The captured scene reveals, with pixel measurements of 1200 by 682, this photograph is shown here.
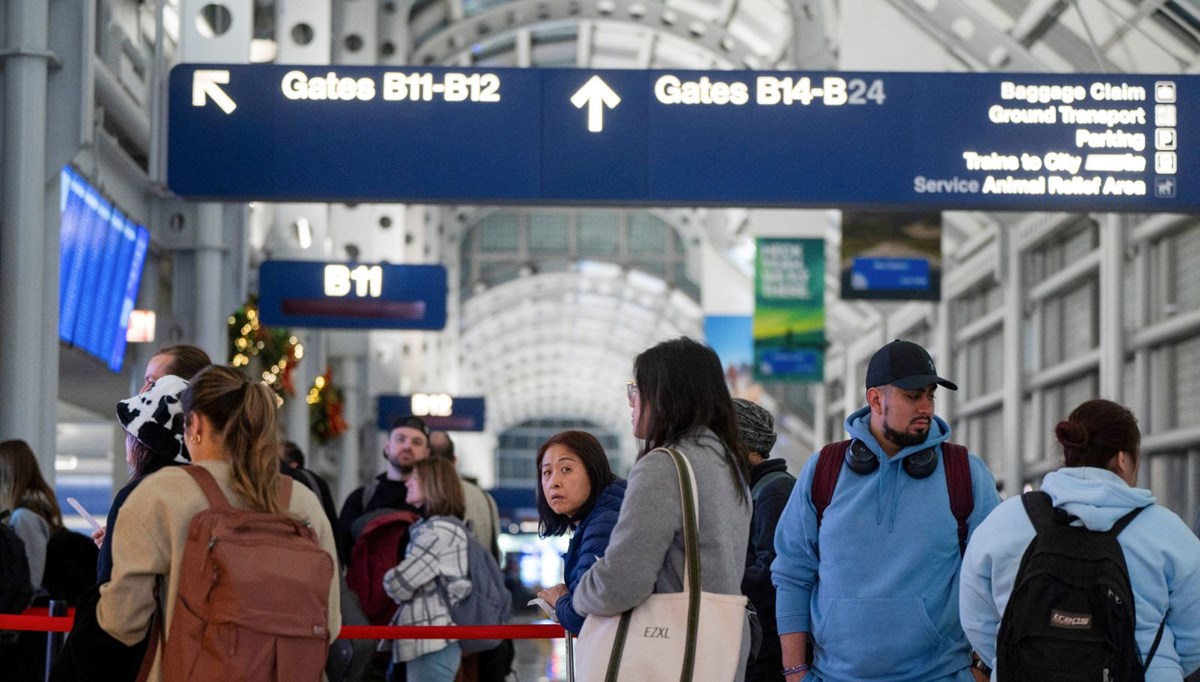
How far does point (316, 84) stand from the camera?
10.2 metres

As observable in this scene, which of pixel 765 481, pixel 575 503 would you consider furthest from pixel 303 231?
pixel 575 503

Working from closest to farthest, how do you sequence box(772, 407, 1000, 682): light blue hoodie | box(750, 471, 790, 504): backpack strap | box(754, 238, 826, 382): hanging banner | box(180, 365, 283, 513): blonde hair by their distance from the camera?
box(180, 365, 283, 513): blonde hair
box(772, 407, 1000, 682): light blue hoodie
box(750, 471, 790, 504): backpack strap
box(754, 238, 826, 382): hanging banner

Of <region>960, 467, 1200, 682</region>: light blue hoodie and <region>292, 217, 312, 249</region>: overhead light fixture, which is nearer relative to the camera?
<region>960, 467, 1200, 682</region>: light blue hoodie

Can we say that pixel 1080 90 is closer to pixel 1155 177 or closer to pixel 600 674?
pixel 1155 177

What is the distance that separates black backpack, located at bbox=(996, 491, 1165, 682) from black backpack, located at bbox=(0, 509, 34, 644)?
3.70 metres

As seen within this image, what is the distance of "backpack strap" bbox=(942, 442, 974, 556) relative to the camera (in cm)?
431

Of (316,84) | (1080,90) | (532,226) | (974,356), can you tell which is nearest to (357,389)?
(974,356)

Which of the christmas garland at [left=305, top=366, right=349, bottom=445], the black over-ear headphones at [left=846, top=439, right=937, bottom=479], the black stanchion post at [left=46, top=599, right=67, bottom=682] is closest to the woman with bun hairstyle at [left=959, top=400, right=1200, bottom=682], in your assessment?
the black over-ear headphones at [left=846, top=439, right=937, bottom=479]

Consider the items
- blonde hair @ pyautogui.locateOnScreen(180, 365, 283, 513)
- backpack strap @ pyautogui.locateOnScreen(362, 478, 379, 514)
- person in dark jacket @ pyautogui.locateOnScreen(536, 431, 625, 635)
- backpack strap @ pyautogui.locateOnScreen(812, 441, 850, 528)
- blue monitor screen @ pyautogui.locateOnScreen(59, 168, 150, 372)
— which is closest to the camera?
blonde hair @ pyautogui.locateOnScreen(180, 365, 283, 513)

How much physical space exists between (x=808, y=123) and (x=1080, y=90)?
5.52ft

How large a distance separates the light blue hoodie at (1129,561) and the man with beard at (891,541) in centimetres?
19

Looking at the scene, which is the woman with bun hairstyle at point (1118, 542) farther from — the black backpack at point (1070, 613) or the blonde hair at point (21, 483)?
the blonde hair at point (21, 483)

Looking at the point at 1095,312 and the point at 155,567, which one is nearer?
the point at 155,567

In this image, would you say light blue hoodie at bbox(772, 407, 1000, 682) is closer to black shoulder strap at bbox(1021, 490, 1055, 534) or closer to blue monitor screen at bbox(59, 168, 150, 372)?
black shoulder strap at bbox(1021, 490, 1055, 534)
